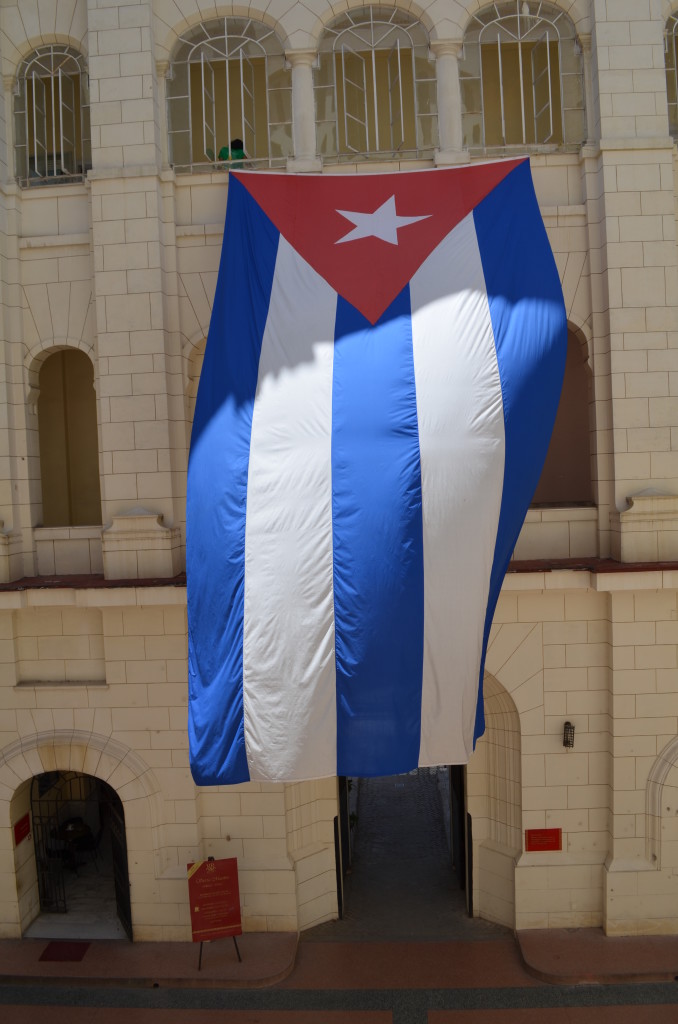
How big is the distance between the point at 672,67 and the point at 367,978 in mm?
13342

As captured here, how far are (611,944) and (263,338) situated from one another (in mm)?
9214

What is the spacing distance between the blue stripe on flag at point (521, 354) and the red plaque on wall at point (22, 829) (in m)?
7.57

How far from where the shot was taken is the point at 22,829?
38.1 ft

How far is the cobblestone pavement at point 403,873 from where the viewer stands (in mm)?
11367

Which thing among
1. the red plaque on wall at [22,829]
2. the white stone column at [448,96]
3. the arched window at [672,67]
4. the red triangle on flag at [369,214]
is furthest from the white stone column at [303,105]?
the red plaque on wall at [22,829]

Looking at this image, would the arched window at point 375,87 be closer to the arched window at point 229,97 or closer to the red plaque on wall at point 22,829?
the arched window at point 229,97

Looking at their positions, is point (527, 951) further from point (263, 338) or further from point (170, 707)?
point (263, 338)

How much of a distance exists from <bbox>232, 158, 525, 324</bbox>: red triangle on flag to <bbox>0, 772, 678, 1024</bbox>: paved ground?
8686mm

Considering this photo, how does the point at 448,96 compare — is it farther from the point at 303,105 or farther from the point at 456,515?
the point at 456,515

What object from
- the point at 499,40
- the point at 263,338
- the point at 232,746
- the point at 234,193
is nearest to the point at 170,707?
the point at 232,746

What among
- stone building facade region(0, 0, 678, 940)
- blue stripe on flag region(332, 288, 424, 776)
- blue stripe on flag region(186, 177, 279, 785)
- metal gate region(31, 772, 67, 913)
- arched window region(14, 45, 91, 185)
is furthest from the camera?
→ metal gate region(31, 772, 67, 913)

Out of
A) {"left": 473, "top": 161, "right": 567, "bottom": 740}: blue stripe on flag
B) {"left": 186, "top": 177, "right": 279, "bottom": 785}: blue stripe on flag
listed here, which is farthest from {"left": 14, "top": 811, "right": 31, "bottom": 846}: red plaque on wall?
{"left": 473, "top": 161, "right": 567, "bottom": 740}: blue stripe on flag

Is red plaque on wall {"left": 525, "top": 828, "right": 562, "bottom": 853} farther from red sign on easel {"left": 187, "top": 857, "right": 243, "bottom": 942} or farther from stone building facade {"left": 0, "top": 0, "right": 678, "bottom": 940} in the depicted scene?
red sign on easel {"left": 187, "top": 857, "right": 243, "bottom": 942}

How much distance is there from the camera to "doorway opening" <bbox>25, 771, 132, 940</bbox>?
11.4 meters
